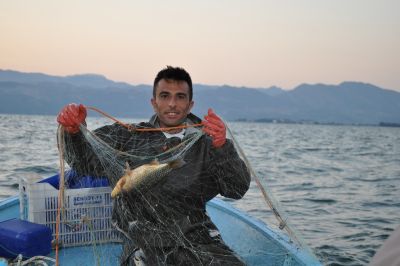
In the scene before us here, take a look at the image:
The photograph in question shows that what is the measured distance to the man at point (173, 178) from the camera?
4.06 metres

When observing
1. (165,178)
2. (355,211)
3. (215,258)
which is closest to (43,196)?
(165,178)

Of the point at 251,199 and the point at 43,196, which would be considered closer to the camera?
the point at 43,196

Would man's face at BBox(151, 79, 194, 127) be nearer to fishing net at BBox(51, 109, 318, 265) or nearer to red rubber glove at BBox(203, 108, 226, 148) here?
fishing net at BBox(51, 109, 318, 265)

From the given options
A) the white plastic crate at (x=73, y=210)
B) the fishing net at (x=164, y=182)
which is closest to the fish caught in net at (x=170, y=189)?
the fishing net at (x=164, y=182)

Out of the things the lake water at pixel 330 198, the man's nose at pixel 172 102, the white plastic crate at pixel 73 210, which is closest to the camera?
the man's nose at pixel 172 102

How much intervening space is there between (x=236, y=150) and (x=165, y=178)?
0.80 m

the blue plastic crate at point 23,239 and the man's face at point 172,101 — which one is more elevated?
the man's face at point 172,101

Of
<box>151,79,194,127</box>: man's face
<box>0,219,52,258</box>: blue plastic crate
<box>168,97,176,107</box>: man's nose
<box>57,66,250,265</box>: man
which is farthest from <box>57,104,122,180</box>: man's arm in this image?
<box>0,219,52,258</box>: blue plastic crate

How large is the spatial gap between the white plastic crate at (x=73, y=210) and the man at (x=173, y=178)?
91 centimetres

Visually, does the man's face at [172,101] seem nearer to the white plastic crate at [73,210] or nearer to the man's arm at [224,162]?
the man's arm at [224,162]

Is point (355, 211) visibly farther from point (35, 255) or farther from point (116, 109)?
point (116, 109)

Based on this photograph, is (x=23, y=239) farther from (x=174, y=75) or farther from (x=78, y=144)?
(x=174, y=75)

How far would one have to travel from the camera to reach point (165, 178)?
413cm

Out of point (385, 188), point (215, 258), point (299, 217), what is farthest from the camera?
point (385, 188)
